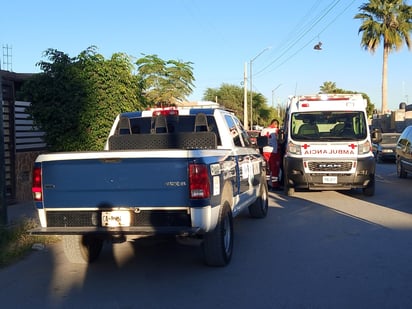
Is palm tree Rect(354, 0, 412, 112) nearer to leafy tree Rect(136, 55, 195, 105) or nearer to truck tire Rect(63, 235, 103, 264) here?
leafy tree Rect(136, 55, 195, 105)

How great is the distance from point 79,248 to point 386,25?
119ft

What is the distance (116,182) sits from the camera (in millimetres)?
5844

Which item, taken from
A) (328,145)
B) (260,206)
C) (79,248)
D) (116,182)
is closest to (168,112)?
(116,182)

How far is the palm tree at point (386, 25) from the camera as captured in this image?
37625mm

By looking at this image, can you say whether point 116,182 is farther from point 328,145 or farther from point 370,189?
point 370,189

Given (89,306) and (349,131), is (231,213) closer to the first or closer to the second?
(89,306)

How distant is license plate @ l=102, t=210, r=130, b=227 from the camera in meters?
5.86

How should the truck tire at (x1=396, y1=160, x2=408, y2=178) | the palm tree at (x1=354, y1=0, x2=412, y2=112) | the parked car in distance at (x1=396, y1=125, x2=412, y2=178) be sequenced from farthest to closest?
1. the palm tree at (x1=354, y1=0, x2=412, y2=112)
2. the truck tire at (x1=396, y1=160, x2=408, y2=178)
3. the parked car in distance at (x1=396, y1=125, x2=412, y2=178)

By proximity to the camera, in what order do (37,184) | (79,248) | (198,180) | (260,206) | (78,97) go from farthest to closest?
(78,97) < (260,206) < (79,248) < (37,184) < (198,180)

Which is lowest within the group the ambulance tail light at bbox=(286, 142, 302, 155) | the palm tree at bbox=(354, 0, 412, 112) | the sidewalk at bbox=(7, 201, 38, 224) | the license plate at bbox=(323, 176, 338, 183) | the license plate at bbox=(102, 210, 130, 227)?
the sidewalk at bbox=(7, 201, 38, 224)

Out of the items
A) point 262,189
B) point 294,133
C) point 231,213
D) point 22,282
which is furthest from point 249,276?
point 294,133

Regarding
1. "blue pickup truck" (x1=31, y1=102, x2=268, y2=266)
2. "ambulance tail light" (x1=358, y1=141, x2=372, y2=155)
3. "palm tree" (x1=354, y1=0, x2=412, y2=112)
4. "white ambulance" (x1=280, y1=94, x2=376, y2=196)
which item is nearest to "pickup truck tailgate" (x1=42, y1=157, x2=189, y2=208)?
"blue pickup truck" (x1=31, y1=102, x2=268, y2=266)

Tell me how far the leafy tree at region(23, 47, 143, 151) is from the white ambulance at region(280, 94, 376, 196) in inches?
165

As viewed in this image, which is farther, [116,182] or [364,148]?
[364,148]
